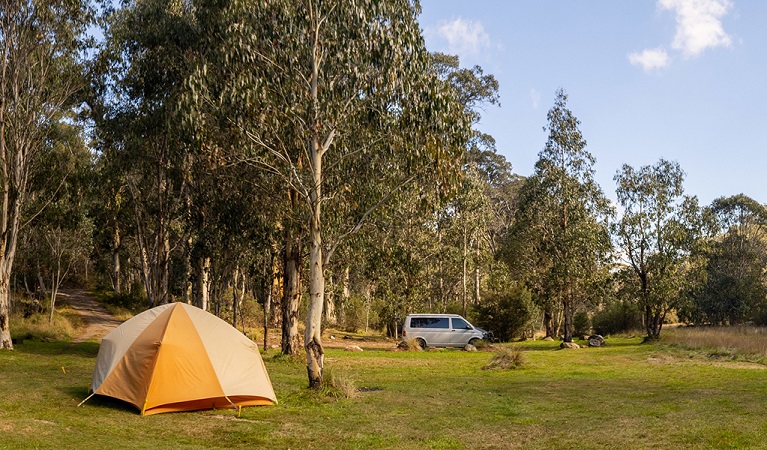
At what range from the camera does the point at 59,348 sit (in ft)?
86.3

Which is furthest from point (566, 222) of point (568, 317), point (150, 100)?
point (150, 100)

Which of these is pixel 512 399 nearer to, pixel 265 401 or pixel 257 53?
pixel 265 401

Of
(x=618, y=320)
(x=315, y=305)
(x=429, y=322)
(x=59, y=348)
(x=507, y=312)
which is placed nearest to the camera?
(x=315, y=305)

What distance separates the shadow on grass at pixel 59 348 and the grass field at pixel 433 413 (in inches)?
102

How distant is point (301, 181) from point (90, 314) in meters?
31.4

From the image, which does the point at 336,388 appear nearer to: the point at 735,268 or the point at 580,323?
the point at 580,323

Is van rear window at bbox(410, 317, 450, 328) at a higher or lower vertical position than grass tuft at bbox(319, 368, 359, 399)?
higher

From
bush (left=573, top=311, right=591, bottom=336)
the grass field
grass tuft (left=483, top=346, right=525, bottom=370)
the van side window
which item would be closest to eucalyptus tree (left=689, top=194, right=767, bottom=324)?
bush (left=573, top=311, right=591, bottom=336)

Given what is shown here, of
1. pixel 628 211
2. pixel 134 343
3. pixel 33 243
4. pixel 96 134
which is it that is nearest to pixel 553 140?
pixel 628 211

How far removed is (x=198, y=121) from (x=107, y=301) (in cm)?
3767

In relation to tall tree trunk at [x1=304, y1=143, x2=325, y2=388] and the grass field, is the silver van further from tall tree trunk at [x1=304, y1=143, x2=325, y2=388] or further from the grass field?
tall tree trunk at [x1=304, y1=143, x2=325, y2=388]

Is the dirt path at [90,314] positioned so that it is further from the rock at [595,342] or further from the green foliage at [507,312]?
the rock at [595,342]

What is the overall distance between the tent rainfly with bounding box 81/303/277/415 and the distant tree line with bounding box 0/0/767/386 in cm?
243

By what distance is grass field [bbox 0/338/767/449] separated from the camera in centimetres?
1055
